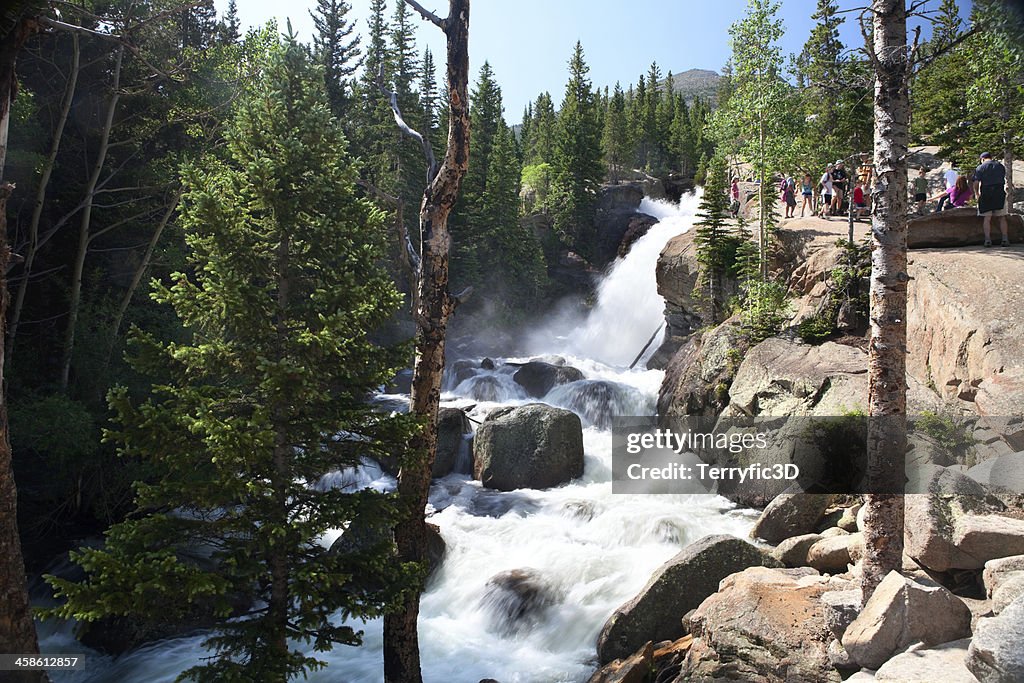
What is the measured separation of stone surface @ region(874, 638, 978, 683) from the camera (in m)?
5.11

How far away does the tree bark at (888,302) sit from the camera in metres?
6.39

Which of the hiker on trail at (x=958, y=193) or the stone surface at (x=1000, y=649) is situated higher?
the hiker on trail at (x=958, y=193)

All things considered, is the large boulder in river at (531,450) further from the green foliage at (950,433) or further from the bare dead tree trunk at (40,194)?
the bare dead tree trunk at (40,194)

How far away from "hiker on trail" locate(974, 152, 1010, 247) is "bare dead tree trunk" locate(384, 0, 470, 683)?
1114cm

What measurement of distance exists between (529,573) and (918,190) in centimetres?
2719

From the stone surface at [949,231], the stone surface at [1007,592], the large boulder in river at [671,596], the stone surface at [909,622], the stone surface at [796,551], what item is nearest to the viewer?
the stone surface at [1007,592]

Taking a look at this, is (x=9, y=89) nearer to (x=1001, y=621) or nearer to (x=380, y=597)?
(x=380, y=597)

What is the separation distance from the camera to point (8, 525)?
6.80m

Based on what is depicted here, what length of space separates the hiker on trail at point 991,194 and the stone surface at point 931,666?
423 inches

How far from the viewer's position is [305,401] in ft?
23.4

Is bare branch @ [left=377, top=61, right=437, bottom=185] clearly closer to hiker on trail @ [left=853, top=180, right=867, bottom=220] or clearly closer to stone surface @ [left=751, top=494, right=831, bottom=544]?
stone surface @ [left=751, top=494, right=831, bottom=544]

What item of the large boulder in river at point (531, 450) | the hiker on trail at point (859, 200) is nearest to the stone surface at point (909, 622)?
the large boulder in river at point (531, 450)

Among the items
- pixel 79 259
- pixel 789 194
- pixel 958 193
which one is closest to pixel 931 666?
pixel 958 193

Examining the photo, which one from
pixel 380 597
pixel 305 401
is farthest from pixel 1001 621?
pixel 305 401
